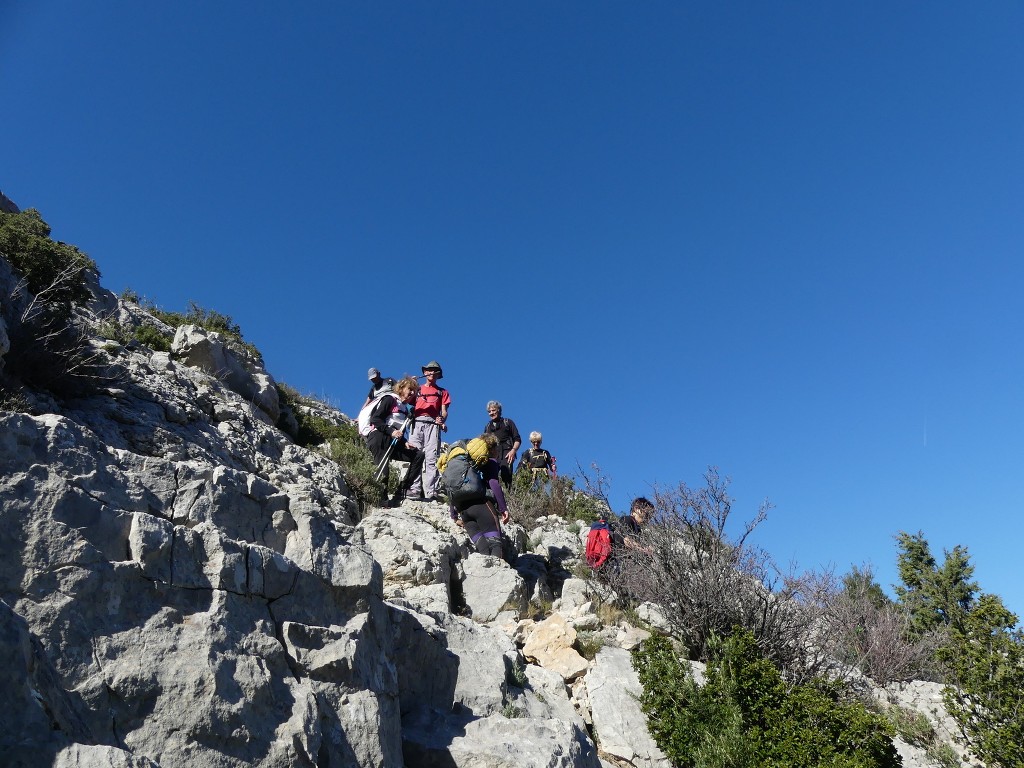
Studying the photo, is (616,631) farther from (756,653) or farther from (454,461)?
(454,461)

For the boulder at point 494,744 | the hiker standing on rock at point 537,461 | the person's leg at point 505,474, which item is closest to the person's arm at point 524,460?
the hiker standing on rock at point 537,461

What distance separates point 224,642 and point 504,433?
8.12m

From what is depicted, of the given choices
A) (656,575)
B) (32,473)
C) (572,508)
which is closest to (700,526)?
(656,575)

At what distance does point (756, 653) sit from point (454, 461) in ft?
13.6

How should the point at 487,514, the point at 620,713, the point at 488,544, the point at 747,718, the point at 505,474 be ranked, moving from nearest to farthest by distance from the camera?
the point at 747,718
the point at 620,713
the point at 488,544
the point at 487,514
the point at 505,474

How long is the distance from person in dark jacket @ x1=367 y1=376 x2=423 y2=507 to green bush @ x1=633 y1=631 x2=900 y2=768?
16.5 feet

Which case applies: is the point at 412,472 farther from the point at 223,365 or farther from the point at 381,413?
the point at 223,365

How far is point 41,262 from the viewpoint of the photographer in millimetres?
7828

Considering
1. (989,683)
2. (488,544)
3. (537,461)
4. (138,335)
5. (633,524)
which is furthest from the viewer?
(537,461)

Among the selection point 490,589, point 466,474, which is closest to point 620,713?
point 490,589

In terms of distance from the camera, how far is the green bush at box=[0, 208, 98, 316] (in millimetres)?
7480

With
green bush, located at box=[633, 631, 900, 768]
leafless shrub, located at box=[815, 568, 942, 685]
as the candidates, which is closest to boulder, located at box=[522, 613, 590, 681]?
green bush, located at box=[633, 631, 900, 768]

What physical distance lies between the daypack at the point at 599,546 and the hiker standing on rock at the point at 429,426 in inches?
98.0

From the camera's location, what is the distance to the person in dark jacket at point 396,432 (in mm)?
10516
